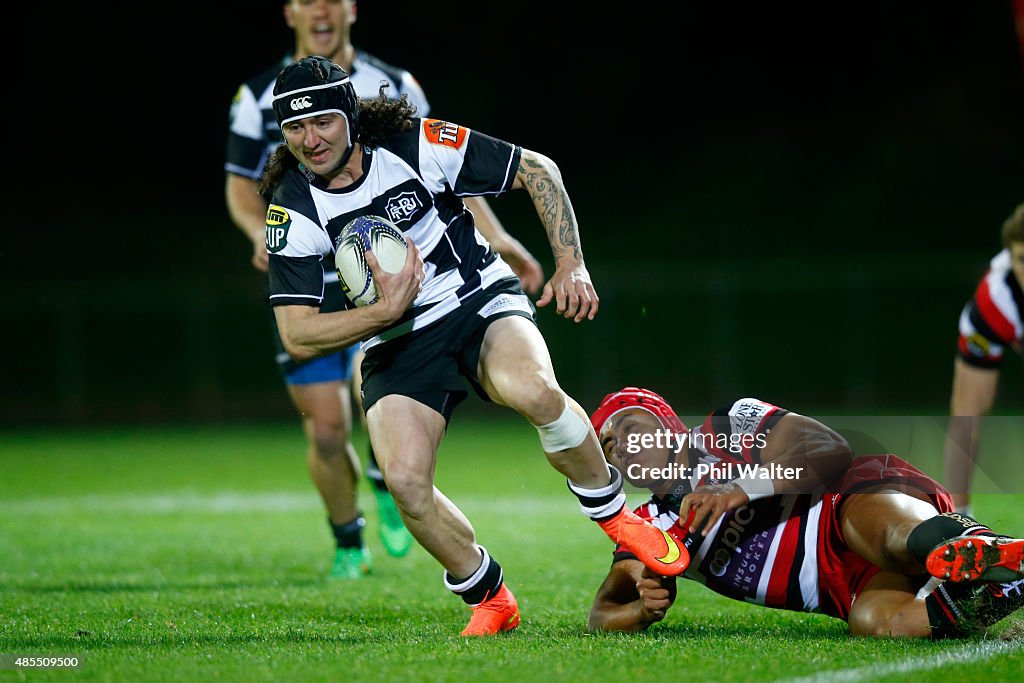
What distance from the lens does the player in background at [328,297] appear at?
21.6 ft

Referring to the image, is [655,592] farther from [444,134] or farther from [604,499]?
[444,134]

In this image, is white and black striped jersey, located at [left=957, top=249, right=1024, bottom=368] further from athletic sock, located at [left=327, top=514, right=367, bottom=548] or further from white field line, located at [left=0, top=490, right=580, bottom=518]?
athletic sock, located at [left=327, top=514, right=367, bottom=548]

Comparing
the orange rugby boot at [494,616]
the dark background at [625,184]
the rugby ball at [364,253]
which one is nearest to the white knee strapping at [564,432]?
the orange rugby boot at [494,616]

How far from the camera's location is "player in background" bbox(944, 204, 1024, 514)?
6215 mm

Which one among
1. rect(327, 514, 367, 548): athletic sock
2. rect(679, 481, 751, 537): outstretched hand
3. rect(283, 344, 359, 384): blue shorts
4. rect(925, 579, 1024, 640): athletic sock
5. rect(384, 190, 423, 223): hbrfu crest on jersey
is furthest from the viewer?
rect(283, 344, 359, 384): blue shorts

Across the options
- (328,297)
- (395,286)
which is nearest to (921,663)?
(395,286)

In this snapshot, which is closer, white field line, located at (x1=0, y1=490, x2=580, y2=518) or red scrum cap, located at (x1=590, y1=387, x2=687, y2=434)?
red scrum cap, located at (x1=590, y1=387, x2=687, y2=434)

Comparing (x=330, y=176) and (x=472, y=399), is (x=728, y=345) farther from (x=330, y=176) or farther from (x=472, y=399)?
(x=330, y=176)

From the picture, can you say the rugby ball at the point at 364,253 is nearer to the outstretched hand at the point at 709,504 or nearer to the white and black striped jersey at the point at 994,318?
the outstretched hand at the point at 709,504

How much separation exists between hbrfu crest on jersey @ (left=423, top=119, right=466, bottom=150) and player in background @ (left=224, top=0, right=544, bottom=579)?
65.4 inches

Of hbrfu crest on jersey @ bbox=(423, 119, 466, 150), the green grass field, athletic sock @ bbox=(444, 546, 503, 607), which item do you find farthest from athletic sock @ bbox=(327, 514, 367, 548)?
hbrfu crest on jersey @ bbox=(423, 119, 466, 150)

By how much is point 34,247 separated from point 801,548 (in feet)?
66.2

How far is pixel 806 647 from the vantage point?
13.4 feet

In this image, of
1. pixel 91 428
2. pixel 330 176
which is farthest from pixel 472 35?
pixel 330 176
